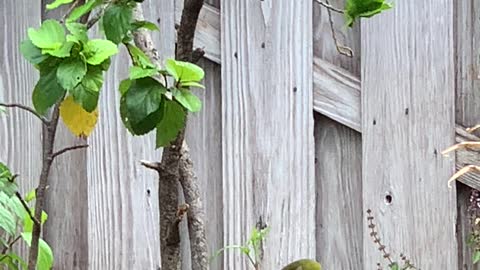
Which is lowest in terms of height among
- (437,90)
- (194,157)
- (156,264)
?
(156,264)

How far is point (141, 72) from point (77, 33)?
0.11 meters

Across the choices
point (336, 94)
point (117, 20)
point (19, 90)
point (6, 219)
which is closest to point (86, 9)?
point (117, 20)

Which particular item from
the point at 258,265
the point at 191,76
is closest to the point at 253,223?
the point at 258,265

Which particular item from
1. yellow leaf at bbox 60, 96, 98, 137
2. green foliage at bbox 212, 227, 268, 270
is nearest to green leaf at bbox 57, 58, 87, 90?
yellow leaf at bbox 60, 96, 98, 137

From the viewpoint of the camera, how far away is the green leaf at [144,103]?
36.2 inches

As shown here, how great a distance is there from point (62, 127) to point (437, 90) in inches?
36.3

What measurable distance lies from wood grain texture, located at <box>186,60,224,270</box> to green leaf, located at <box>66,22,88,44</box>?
1254mm

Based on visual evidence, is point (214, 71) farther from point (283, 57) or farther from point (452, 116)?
point (452, 116)

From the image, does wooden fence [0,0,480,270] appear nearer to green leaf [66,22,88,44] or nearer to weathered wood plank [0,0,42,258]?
weathered wood plank [0,0,42,258]

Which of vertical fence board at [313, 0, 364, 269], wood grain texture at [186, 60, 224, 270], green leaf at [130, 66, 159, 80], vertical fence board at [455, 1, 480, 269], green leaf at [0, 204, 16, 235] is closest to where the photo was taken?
green leaf at [130, 66, 159, 80]

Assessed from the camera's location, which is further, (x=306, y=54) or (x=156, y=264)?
(x=156, y=264)

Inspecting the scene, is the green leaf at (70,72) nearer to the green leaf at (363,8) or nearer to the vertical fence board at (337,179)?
the green leaf at (363,8)

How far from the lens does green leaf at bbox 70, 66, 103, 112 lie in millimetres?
937

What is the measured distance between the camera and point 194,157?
2.29 m
